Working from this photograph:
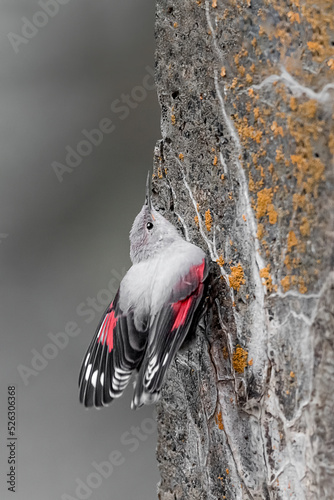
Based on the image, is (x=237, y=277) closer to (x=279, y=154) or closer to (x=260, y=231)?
(x=260, y=231)

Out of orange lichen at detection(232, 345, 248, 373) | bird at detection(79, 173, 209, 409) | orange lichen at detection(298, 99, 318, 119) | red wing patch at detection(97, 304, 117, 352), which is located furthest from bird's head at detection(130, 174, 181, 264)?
orange lichen at detection(298, 99, 318, 119)

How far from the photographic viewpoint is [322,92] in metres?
0.77

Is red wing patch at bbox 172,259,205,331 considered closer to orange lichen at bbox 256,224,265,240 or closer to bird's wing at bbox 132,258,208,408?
bird's wing at bbox 132,258,208,408

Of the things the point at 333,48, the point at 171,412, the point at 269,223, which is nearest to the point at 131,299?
the point at 269,223

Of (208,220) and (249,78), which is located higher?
(249,78)

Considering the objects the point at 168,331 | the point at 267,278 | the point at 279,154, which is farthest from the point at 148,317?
the point at 279,154

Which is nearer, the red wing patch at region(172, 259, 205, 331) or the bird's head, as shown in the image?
the red wing patch at region(172, 259, 205, 331)

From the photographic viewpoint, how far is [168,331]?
3.03 feet

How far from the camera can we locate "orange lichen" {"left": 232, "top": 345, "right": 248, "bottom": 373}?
97 cm

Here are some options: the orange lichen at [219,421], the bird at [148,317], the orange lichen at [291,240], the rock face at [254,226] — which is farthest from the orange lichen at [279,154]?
the orange lichen at [219,421]

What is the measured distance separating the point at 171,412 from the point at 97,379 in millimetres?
296

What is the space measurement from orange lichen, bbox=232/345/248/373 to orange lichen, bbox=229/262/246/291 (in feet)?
0.32

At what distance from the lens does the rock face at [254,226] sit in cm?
79

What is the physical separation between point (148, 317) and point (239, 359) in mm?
157
